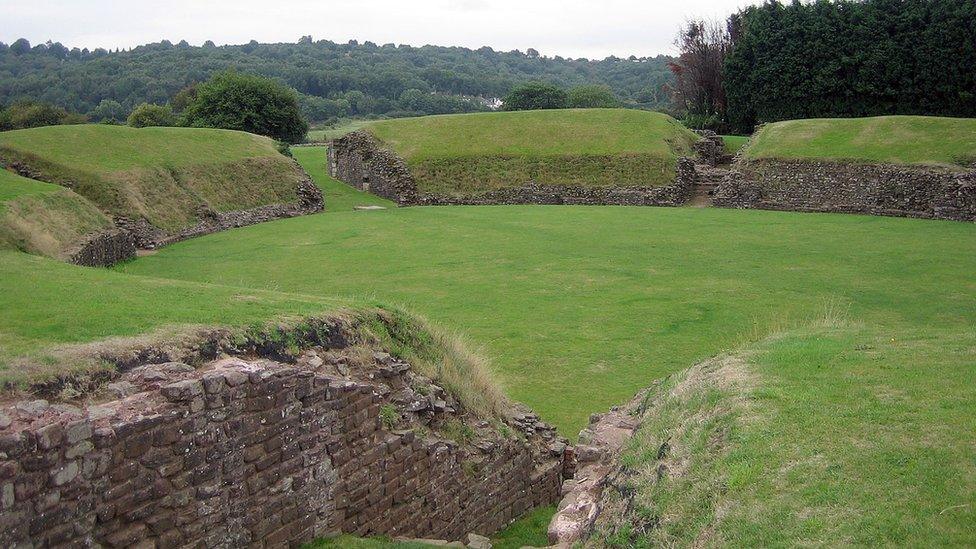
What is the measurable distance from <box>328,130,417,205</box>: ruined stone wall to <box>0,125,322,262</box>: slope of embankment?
4302mm

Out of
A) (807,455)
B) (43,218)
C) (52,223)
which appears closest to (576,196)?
(52,223)

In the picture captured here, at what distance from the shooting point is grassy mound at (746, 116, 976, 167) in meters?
35.4

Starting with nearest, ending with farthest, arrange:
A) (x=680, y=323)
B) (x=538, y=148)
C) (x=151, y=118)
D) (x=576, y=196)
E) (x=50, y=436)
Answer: (x=50, y=436), (x=680, y=323), (x=576, y=196), (x=538, y=148), (x=151, y=118)

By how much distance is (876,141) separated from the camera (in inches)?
1490

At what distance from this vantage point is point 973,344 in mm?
9312

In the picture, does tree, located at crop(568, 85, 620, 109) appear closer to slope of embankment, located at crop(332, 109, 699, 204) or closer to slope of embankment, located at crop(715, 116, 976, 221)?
slope of embankment, located at crop(332, 109, 699, 204)

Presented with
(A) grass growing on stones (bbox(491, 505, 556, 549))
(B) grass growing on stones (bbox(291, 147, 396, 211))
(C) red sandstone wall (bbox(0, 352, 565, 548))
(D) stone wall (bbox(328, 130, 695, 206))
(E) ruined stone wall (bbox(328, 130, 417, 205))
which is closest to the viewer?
(C) red sandstone wall (bbox(0, 352, 565, 548))

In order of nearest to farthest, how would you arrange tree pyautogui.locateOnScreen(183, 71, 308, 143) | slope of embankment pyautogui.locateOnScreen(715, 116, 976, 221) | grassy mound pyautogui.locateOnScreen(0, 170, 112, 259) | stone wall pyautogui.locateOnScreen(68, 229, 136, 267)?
1. grassy mound pyautogui.locateOnScreen(0, 170, 112, 259)
2. stone wall pyautogui.locateOnScreen(68, 229, 136, 267)
3. slope of embankment pyautogui.locateOnScreen(715, 116, 976, 221)
4. tree pyautogui.locateOnScreen(183, 71, 308, 143)

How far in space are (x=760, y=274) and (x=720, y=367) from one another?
12111 millimetres

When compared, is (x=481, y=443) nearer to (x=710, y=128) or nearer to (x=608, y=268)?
(x=608, y=268)

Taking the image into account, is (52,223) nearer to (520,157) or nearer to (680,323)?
(680,323)

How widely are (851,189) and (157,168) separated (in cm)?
2948

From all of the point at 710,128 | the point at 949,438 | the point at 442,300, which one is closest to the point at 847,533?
the point at 949,438

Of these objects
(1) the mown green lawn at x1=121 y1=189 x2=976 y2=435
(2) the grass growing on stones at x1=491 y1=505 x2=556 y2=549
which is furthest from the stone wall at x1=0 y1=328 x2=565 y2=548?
(1) the mown green lawn at x1=121 y1=189 x2=976 y2=435
